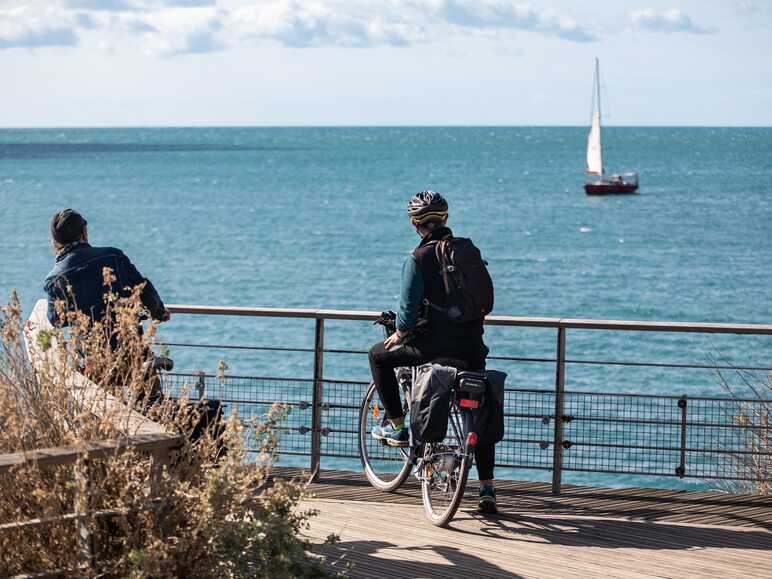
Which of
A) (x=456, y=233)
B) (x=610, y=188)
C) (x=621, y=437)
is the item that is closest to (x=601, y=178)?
(x=610, y=188)

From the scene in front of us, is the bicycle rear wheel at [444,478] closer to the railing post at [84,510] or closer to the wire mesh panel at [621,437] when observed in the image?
the wire mesh panel at [621,437]

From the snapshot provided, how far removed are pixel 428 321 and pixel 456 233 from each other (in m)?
65.3

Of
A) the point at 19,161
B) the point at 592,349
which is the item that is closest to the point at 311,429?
the point at 592,349

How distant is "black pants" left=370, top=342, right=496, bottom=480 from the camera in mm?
6348

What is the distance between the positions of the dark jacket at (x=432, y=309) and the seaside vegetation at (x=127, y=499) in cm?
173

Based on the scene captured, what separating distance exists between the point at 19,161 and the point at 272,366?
141 meters

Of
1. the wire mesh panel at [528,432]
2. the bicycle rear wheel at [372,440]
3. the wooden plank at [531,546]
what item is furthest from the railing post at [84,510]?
the wire mesh panel at [528,432]

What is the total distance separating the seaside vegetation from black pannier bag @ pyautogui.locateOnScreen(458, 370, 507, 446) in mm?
1741

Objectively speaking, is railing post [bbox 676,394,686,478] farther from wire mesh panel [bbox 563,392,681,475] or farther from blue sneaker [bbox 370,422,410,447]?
blue sneaker [bbox 370,422,410,447]

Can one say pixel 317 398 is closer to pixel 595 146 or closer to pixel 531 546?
pixel 531 546

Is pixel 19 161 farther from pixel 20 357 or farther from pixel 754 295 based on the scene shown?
pixel 20 357

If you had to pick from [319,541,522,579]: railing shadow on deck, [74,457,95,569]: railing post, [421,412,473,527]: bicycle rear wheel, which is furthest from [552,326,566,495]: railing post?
[74,457,95,569]: railing post

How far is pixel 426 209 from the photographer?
6328 millimetres

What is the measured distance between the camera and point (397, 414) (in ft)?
22.3
